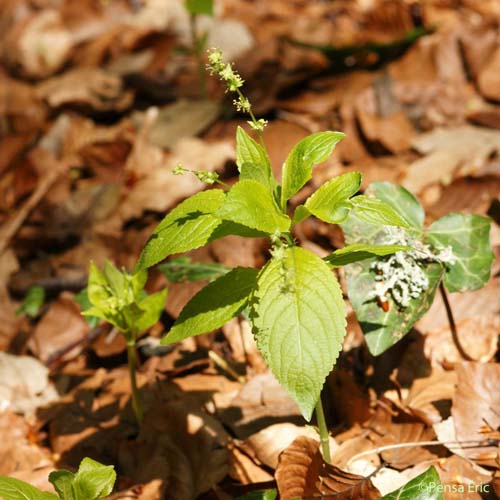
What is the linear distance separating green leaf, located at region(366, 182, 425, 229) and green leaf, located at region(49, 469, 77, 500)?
135 cm

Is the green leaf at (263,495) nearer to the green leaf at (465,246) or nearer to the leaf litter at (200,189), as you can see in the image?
the leaf litter at (200,189)

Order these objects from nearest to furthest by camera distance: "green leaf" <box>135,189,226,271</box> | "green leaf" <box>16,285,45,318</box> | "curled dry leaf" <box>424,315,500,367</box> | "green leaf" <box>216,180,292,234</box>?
"green leaf" <box>216,180,292,234</box>, "green leaf" <box>135,189,226,271</box>, "curled dry leaf" <box>424,315,500,367</box>, "green leaf" <box>16,285,45,318</box>

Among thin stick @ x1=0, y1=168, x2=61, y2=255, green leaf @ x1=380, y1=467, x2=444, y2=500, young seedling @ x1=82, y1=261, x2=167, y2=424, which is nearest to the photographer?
green leaf @ x1=380, y1=467, x2=444, y2=500

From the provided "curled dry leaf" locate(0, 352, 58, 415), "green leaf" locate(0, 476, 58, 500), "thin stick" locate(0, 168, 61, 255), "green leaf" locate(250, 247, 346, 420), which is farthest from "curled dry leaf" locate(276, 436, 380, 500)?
"thin stick" locate(0, 168, 61, 255)

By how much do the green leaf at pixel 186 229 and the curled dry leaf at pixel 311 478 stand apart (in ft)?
2.48

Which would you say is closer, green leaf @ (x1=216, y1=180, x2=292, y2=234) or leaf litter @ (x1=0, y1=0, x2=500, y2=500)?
green leaf @ (x1=216, y1=180, x2=292, y2=234)

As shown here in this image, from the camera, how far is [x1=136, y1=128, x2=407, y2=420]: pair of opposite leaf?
1.65 m

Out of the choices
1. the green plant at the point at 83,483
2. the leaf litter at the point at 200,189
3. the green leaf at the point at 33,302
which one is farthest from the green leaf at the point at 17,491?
the green leaf at the point at 33,302

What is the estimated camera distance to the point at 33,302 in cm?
348

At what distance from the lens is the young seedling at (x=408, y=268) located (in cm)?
212

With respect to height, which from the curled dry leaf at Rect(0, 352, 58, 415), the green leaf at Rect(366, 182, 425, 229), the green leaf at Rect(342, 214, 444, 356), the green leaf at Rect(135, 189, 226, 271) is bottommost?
the curled dry leaf at Rect(0, 352, 58, 415)

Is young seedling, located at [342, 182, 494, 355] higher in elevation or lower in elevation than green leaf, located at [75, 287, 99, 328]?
higher

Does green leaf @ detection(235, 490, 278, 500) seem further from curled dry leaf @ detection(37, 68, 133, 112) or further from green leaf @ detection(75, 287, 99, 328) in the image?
curled dry leaf @ detection(37, 68, 133, 112)

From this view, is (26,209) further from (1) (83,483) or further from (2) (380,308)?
(2) (380,308)
